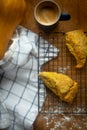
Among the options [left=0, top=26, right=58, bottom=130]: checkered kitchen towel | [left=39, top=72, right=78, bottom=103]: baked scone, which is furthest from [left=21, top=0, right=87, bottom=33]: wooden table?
[left=39, top=72, right=78, bottom=103]: baked scone

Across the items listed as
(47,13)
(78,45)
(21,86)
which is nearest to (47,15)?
(47,13)

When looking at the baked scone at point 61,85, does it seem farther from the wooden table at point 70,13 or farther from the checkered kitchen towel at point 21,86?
the wooden table at point 70,13

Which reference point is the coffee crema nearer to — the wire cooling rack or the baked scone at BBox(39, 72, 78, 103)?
the wire cooling rack

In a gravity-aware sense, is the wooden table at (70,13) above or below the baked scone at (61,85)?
above

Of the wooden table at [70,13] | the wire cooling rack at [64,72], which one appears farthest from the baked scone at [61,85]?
the wooden table at [70,13]

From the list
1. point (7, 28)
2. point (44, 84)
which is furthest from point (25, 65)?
point (7, 28)
